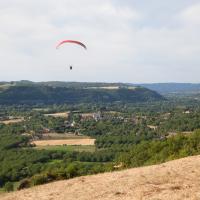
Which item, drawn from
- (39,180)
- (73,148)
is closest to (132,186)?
(39,180)

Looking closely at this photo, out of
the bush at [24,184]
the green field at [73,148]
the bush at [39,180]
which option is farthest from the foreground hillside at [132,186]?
the green field at [73,148]

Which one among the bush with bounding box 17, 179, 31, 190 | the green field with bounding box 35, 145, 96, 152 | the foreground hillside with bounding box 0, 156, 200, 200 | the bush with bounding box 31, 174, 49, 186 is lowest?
the green field with bounding box 35, 145, 96, 152

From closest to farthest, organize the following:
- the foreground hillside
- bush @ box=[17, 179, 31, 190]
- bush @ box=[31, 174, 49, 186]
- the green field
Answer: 1. the foreground hillside
2. bush @ box=[17, 179, 31, 190]
3. bush @ box=[31, 174, 49, 186]
4. the green field

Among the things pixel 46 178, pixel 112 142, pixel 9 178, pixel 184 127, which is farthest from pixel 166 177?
pixel 184 127

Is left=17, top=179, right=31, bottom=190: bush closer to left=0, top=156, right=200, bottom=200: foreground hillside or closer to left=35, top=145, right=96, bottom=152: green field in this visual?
left=0, top=156, right=200, bottom=200: foreground hillside

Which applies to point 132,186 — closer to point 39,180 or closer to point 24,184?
point 39,180

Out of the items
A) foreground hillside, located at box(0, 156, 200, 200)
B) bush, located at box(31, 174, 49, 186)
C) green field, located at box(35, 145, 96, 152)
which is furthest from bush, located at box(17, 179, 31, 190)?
green field, located at box(35, 145, 96, 152)

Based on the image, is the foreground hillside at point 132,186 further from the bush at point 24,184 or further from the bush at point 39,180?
the bush at point 24,184

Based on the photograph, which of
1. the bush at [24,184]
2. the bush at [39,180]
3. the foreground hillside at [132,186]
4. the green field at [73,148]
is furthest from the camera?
the green field at [73,148]
